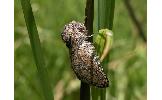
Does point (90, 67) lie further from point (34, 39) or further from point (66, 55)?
point (66, 55)

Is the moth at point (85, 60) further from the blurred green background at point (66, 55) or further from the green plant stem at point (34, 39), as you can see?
the blurred green background at point (66, 55)

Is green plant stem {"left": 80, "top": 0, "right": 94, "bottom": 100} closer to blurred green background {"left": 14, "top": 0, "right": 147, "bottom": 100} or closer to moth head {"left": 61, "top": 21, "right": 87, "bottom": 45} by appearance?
moth head {"left": 61, "top": 21, "right": 87, "bottom": 45}

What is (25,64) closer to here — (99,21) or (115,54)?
(115,54)

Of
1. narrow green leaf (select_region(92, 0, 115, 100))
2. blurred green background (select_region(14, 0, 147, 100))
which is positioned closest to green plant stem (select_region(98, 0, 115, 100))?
narrow green leaf (select_region(92, 0, 115, 100))

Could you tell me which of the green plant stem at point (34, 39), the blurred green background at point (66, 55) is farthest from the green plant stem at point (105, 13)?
the blurred green background at point (66, 55)

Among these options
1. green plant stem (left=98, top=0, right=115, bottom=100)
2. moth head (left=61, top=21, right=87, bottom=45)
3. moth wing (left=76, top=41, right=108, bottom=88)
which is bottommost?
moth wing (left=76, top=41, right=108, bottom=88)
